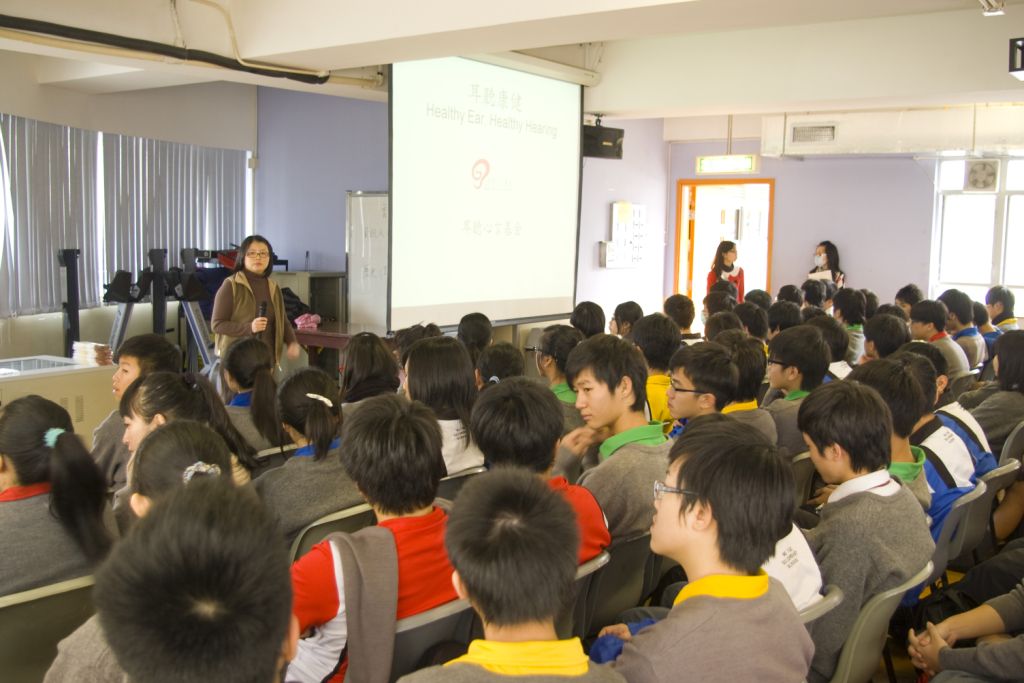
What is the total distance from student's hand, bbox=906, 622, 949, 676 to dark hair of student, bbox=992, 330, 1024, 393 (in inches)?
70.4

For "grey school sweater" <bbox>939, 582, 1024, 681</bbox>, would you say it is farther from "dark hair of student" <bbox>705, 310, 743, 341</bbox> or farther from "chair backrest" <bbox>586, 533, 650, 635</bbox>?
"dark hair of student" <bbox>705, 310, 743, 341</bbox>

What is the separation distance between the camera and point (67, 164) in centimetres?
716

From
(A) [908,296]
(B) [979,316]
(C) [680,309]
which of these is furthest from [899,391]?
(A) [908,296]

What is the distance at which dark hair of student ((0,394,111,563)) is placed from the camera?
2.07m

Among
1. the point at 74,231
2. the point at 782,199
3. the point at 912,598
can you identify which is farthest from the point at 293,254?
the point at 912,598

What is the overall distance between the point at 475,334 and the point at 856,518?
8.74 ft

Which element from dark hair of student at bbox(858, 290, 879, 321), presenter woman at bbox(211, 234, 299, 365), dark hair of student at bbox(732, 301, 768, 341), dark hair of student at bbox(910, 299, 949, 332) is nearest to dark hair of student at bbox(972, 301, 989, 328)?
dark hair of student at bbox(858, 290, 879, 321)

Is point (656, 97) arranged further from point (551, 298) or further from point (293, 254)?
point (293, 254)

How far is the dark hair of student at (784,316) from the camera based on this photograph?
17.8ft

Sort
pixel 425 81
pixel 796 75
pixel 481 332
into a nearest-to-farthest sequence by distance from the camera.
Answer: pixel 481 332, pixel 425 81, pixel 796 75

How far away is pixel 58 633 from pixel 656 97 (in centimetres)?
605

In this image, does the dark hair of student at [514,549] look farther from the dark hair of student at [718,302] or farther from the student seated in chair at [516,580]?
the dark hair of student at [718,302]

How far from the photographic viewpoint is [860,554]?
210cm

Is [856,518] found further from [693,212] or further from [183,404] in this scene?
[693,212]
